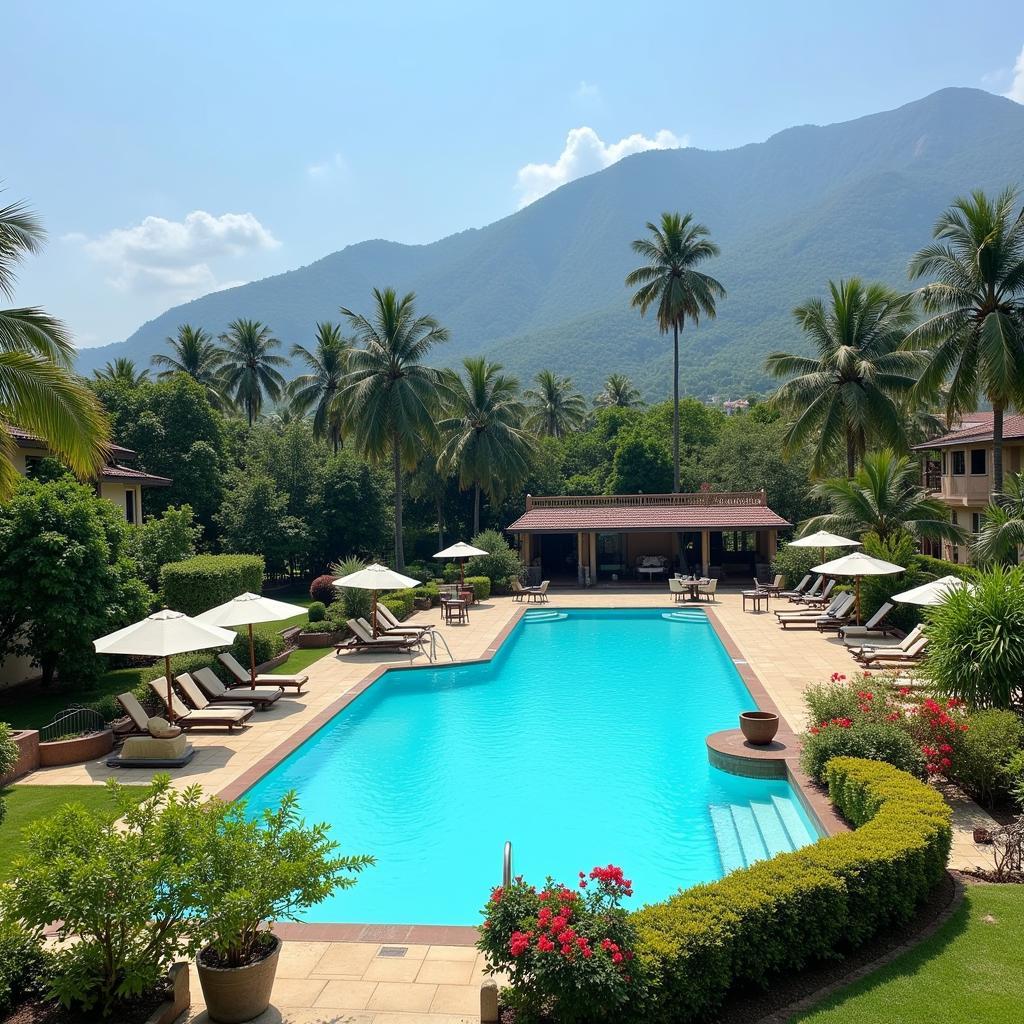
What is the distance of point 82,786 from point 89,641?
400 cm

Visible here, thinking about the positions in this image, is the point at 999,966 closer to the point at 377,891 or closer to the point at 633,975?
the point at 633,975

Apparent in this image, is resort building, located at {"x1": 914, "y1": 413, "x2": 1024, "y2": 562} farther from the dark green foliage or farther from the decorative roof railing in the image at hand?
the dark green foliage

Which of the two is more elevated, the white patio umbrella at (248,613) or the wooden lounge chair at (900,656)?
the white patio umbrella at (248,613)

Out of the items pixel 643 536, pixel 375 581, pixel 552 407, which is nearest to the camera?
pixel 375 581

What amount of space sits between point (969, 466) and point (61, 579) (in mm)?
31381

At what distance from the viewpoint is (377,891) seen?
905 centimetres

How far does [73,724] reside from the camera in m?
13.2

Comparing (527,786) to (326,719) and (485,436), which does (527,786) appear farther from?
(485,436)

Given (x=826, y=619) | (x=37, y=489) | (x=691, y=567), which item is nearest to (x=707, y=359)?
(x=691, y=567)

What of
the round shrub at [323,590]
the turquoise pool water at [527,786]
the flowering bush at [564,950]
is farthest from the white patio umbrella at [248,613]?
the round shrub at [323,590]

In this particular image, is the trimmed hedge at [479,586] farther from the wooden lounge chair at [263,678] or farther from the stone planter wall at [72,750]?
the stone planter wall at [72,750]

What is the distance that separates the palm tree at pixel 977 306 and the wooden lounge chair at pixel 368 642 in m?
15.5

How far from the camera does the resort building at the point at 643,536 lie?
33.5m

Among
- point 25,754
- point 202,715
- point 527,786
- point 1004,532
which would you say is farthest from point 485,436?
point 25,754
